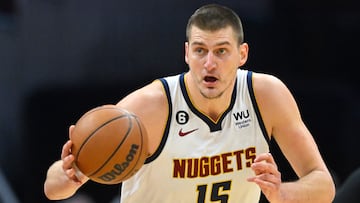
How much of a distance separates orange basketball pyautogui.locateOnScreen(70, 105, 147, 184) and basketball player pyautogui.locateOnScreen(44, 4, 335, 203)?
1.22 ft

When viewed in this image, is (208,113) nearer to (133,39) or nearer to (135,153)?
(135,153)

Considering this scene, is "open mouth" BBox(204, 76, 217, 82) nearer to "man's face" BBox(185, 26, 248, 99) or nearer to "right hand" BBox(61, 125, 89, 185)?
"man's face" BBox(185, 26, 248, 99)

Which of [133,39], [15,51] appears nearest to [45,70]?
[15,51]

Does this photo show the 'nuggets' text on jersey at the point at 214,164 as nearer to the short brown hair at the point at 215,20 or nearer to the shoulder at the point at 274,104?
the shoulder at the point at 274,104

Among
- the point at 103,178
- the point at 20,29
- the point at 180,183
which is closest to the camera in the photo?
the point at 103,178

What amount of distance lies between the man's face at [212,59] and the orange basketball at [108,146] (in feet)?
1.64

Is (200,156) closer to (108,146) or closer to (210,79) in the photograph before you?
(210,79)

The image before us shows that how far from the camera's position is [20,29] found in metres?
6.93

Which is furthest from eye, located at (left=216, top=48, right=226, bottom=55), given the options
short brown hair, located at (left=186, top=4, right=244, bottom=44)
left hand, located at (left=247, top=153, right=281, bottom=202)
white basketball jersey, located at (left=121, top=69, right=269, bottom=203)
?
left hand, located at (left=247, top=153, right=281, bottom=202)

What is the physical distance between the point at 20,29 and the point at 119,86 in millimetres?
973

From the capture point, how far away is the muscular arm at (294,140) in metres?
4.13

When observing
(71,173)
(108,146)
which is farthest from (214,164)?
(71,173)

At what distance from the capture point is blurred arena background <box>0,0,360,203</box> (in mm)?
6977

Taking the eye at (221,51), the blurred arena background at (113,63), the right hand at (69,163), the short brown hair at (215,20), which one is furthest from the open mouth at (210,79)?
the blurred arena background at (113,63)
